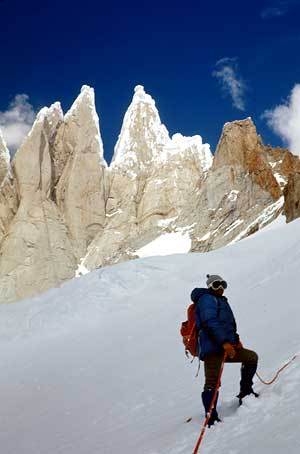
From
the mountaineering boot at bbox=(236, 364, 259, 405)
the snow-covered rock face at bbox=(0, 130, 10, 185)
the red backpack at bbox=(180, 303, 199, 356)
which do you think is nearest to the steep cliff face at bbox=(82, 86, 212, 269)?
the snow-covered rock face at bbox=(0, 130, 10, 185)

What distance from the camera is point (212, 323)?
248 inches

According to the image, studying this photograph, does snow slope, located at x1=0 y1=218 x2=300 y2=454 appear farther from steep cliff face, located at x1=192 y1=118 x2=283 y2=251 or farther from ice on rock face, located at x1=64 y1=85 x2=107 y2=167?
ice on rock face, located at x1=64 y1=85 x2=107 y2=167

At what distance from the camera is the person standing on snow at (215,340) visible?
6.31 meters

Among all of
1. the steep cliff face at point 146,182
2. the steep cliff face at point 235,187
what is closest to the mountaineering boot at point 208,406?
the steep cliff face at point 235,187

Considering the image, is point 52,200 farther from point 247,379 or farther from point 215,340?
point 215,340

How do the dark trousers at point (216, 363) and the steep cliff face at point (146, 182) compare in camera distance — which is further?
the steep cliff face at point (146, 182)

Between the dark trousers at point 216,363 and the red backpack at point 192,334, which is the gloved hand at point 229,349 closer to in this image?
the dark trousers at point 216,363

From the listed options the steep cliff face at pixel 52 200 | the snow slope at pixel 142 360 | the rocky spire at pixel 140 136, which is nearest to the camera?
the snow slope at pixel 142 360

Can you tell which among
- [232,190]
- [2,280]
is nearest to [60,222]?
[2,280]

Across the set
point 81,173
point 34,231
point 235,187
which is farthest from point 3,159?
point 235,187

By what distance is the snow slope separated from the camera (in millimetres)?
6336

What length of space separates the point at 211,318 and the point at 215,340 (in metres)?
0.24

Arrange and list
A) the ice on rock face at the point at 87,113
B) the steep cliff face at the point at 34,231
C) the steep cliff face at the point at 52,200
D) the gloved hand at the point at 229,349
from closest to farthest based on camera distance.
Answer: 1. the gloved hand at the point at 229,349
2. the steep cliff face at the point at 34,231
3. the steep cliff face at the point at 52,200
4. the ice on rock face at the point at 87,113

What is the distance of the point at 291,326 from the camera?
38.4 ft
